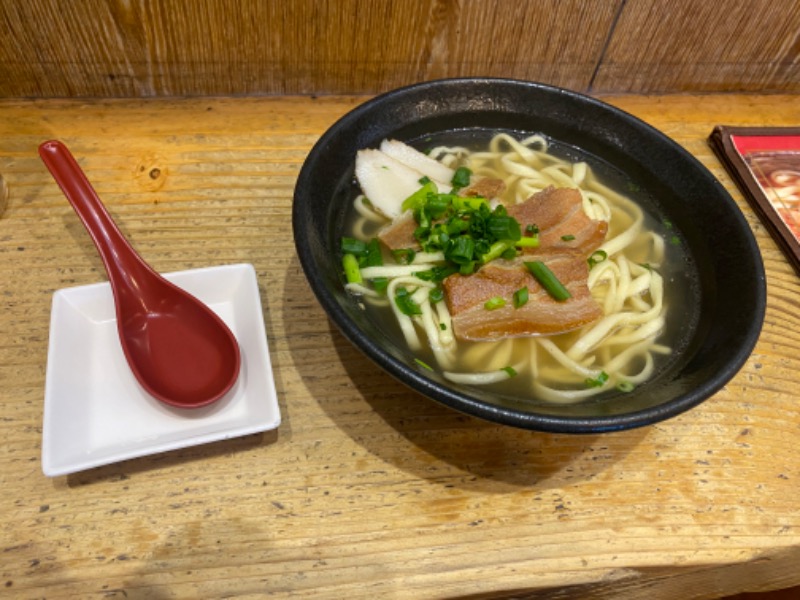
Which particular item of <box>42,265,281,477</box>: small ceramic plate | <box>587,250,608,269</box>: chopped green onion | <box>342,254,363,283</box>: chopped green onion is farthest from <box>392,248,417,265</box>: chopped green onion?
<box>587,250,608,269</box>: chopped green onion

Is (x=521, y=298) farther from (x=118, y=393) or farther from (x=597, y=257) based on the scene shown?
(x=118, y=393)

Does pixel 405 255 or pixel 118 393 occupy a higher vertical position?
pixel 405 255

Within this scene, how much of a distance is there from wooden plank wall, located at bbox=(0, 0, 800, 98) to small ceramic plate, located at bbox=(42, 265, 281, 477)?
84cm

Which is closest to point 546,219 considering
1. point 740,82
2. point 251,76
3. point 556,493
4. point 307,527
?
point 556,493

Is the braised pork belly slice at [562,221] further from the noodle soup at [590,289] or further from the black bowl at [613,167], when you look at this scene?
the black bowl at [613,167]

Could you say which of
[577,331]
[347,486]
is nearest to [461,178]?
[577,331]

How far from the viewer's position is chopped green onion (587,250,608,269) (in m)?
1.59

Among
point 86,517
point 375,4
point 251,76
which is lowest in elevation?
point 86,517

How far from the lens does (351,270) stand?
1423mm

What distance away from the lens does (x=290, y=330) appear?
5.02 ft

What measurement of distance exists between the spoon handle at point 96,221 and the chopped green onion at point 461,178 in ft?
2.71

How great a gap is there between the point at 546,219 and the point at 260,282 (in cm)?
78

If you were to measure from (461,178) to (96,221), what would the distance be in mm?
933

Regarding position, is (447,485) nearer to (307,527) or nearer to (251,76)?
(307,527)
